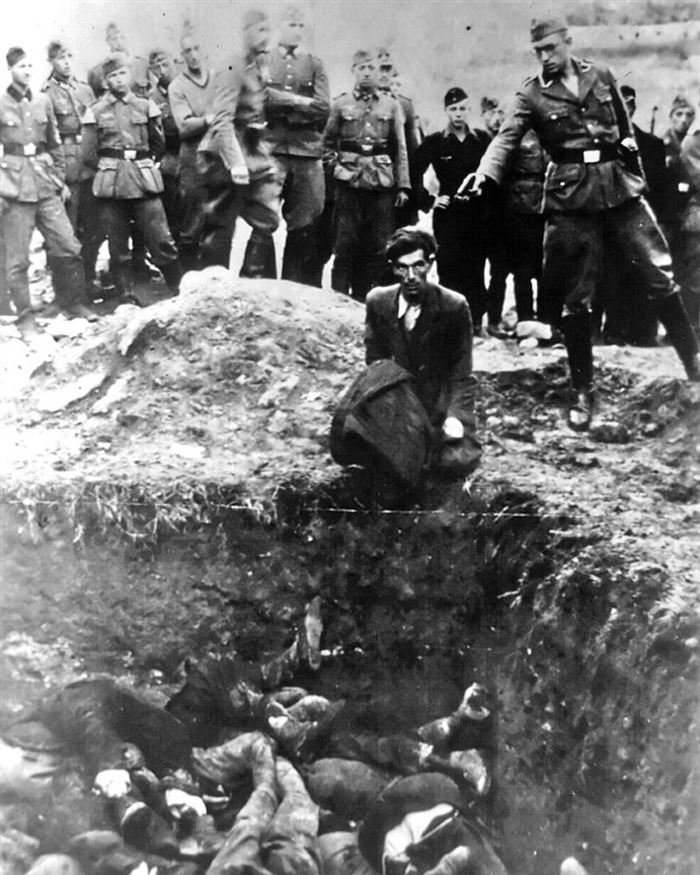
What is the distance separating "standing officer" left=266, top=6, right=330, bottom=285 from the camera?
4383 mm

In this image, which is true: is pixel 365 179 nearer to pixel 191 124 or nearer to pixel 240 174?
pixel 240 174

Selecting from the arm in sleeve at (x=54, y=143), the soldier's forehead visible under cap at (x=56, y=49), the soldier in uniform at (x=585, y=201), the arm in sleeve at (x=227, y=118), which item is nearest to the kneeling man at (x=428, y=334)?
the soldier in uniform at (x=585, y=201)

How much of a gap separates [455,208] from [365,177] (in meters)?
0.38

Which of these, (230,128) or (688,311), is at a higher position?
(230,128)

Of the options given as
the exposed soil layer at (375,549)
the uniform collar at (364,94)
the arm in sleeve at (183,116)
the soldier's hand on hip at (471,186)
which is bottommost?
the exposed soil layer at (375,549)

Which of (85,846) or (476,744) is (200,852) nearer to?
(85,846)

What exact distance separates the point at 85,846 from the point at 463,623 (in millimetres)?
1686

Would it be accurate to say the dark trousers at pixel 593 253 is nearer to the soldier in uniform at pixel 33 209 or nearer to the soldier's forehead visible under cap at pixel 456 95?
the soldier's forehead visible under cap at pixel 456 95

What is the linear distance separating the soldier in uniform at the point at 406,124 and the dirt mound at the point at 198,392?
40 cm

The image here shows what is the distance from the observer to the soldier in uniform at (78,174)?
14.9 ft

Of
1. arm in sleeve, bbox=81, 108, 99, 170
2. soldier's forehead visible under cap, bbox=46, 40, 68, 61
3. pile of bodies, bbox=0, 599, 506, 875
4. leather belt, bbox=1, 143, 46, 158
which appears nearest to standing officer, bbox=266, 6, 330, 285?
arm in sleeve, bbox=81, 108, 99, 170

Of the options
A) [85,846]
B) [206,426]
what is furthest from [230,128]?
[85,846]

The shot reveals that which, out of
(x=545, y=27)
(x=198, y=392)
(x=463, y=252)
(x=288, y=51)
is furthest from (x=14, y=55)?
(x=545, y=27)

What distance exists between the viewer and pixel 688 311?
170 inches
